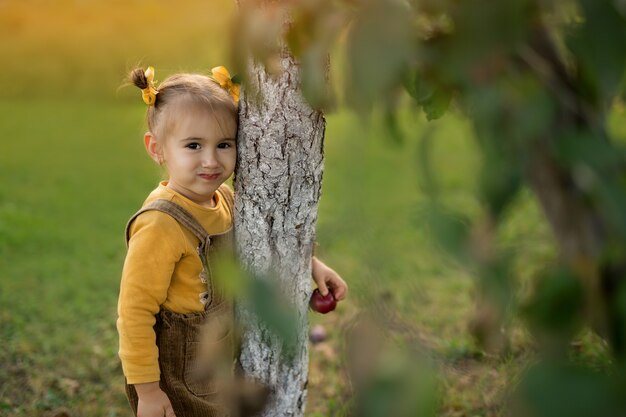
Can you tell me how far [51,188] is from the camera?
4996 millimetres

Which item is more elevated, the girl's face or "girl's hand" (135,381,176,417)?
the girl's face

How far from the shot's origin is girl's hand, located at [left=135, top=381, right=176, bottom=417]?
1980 millimetres

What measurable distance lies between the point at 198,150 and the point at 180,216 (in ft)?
0.60

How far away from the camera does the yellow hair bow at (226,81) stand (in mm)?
2070

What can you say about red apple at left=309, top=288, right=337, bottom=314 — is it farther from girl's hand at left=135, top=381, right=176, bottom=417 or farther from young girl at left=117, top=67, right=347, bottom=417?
girl's hand at left=135, top=381, right=176, bottom=417

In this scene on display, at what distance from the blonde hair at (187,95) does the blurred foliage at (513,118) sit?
1.19 metres

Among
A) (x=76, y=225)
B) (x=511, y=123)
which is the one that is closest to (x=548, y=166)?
(x=511, y=123)

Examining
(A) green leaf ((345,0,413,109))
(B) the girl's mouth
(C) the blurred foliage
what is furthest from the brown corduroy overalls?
(A) green leaf ((345,0,413,109))

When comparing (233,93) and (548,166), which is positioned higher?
(233,93)

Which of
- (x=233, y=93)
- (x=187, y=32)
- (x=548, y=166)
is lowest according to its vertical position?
(x=548, y=166)

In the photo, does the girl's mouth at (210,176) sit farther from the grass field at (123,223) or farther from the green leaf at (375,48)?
the green leaf at (375,48)

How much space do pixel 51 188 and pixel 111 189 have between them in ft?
1.25

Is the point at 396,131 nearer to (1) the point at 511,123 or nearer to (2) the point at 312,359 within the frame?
(1) the point at 511,123

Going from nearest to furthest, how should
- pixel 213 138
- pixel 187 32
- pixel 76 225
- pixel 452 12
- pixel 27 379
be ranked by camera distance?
pixel 452 12 < pixel 213 138 < pixel 27 379 < pixel 76 225 < pixel 187 32
